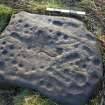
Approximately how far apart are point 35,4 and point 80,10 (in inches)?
15.6

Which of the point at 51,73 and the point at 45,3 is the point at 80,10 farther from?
the point at 51,73

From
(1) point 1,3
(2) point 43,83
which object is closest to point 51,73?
(2) point 43,83

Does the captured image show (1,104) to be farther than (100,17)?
No

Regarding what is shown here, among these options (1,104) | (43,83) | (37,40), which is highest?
(37,40)

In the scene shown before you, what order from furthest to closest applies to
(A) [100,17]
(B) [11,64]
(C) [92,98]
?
(A) [100,17], (B) [11,64], (C) [92,98]

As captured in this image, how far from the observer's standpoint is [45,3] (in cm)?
317

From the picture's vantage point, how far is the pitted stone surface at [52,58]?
2.51 meters

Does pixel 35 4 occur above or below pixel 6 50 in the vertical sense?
above

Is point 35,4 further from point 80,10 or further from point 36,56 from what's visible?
point 36,56

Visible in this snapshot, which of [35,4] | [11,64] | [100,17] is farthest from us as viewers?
[35,4]

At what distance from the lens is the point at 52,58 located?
104 inches

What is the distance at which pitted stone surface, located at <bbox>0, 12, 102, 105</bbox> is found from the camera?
251 cm

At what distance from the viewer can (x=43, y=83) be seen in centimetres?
255

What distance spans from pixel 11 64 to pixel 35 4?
70 centimetres
